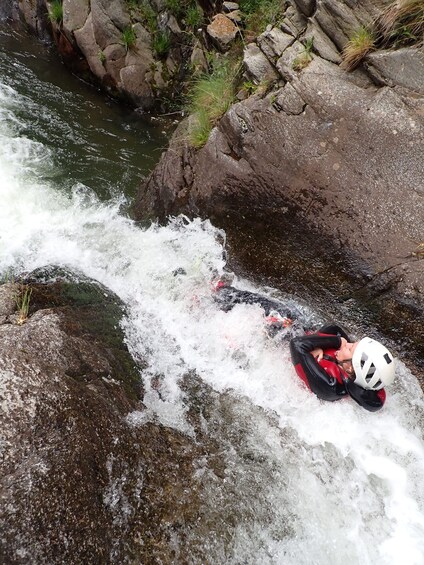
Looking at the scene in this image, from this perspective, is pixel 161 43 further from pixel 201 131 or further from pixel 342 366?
pixel 342 366

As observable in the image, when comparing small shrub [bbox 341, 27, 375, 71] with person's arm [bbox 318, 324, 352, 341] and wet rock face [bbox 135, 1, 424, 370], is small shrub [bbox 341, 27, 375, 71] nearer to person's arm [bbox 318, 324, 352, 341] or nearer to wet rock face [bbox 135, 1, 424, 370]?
wet rock face [bbox 135, 1, 424, 370]

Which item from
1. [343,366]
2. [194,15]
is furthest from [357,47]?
[194,15]

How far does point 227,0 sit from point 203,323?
778 cm

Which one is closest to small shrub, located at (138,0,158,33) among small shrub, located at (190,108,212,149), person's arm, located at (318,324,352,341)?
small shrub, located at (190,108,212,149)

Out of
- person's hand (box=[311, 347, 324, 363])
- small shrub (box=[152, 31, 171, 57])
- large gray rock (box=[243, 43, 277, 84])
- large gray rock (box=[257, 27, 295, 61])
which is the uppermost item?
large gray rock (box=[257, 27, 295, 61])

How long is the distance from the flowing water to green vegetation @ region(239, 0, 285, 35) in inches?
134

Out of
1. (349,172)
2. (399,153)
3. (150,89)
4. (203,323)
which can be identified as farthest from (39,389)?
(150,89)

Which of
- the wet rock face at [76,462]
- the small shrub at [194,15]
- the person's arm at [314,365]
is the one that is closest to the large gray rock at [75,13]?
the small shrub at [194,15]

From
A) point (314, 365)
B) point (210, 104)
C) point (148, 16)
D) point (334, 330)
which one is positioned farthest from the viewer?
point (148, 16)

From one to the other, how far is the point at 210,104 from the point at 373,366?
4.59 m

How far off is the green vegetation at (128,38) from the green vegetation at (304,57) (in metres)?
5.92

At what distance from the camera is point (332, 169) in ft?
16.9

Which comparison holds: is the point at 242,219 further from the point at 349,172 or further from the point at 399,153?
the point at 399,153

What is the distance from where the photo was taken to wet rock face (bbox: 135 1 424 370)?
15.9 ft
